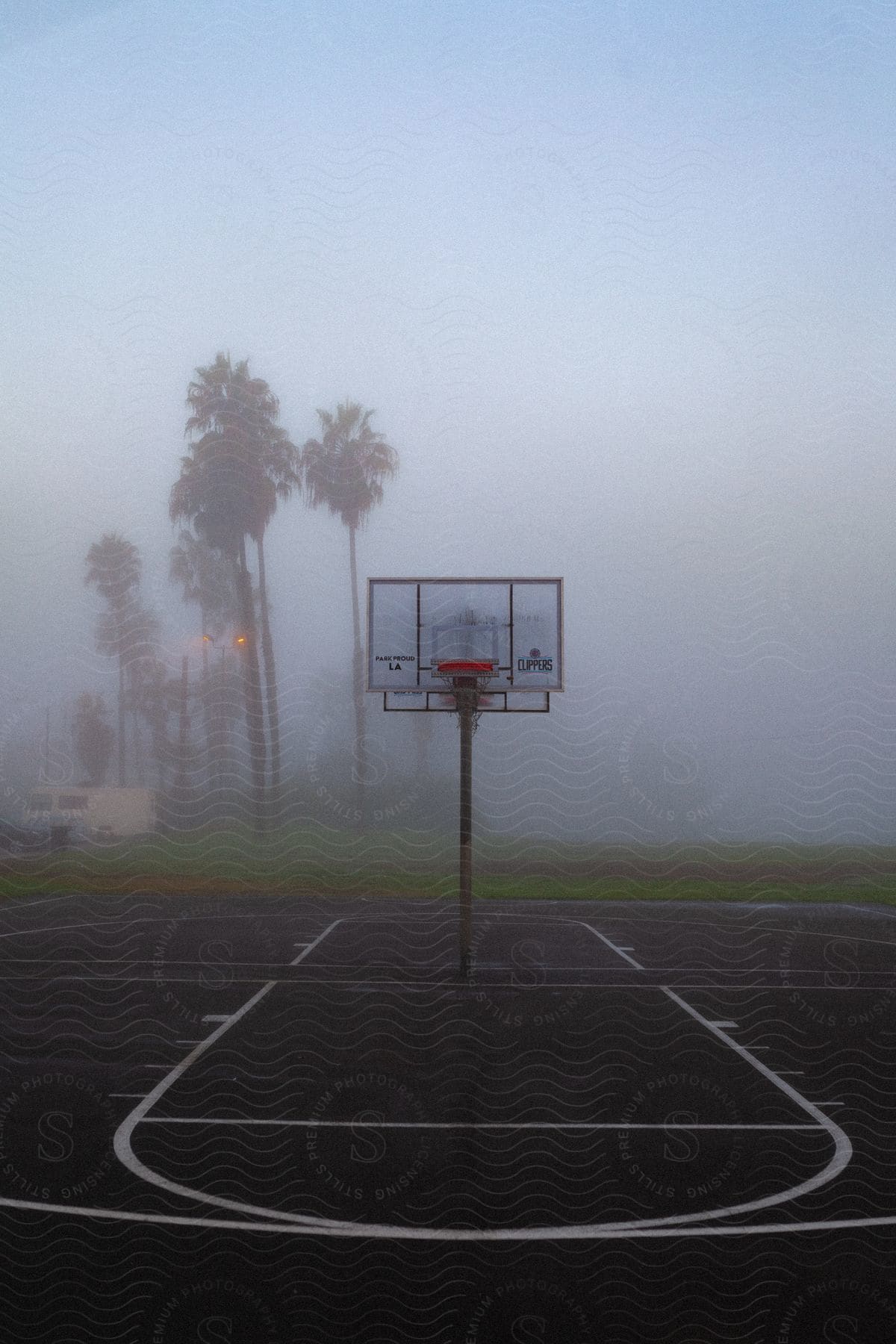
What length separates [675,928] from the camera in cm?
2348

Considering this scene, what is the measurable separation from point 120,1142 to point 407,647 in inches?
352

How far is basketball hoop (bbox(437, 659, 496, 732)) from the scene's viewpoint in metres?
15.9

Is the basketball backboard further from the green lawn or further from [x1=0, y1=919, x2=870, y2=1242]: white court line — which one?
the green lawn

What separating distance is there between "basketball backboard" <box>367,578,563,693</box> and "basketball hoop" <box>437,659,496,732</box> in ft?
0.45

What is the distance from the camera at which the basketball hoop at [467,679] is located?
1589 cm

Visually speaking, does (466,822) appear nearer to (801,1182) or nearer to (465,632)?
(465,632)

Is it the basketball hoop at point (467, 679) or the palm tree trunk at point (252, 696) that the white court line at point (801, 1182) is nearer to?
the basketball hoop at point (467, 679)

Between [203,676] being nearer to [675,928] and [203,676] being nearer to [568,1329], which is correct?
[675,928]

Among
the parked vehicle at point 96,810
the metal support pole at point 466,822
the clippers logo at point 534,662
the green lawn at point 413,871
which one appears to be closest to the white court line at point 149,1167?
the metal support pole at point 466,822

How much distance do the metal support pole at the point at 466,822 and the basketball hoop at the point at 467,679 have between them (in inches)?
0.4

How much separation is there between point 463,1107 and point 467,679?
7.37m

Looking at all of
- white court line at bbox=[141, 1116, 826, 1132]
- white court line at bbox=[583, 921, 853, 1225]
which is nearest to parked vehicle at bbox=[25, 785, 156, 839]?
white court line at bbox=[583, 921, 853, 1225]

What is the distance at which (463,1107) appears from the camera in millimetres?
9555

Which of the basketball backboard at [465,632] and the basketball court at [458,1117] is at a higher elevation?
the basketball backboard at [465,632]
